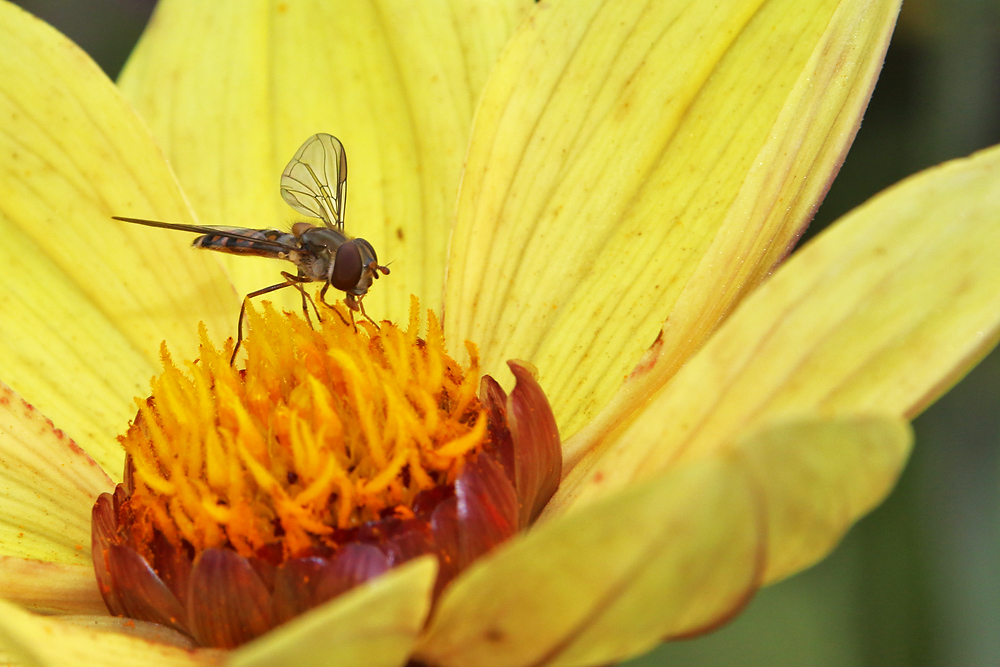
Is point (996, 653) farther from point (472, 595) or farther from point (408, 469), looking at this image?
point (472, 595)

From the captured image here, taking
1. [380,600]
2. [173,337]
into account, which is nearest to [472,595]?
[380,600]

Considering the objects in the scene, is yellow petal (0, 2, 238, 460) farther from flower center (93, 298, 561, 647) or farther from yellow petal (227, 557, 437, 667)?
yellow petal (227, 557, 437, 667)

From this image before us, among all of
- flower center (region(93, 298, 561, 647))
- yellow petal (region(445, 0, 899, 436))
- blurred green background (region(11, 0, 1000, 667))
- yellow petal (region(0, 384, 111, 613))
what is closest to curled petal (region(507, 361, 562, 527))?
flower center (region(93, 298, 561, 647))

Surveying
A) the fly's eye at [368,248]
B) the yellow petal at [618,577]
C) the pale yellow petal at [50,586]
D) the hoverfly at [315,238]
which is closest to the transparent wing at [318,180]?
the hoverfly at [315,238]

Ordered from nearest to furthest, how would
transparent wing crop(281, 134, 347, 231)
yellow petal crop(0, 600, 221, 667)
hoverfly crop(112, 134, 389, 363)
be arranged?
yellow petal crop(0, 600, 221, 667)
hoverfly crop(112, 134, 389, 363)
transparent wing crop(281, 134, 347, 231)

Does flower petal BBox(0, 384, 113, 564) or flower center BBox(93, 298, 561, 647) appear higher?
flower center BBox(93, 298, 561, 647)

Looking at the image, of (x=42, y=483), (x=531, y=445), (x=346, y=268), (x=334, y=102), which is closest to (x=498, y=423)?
(x=531, y=445)

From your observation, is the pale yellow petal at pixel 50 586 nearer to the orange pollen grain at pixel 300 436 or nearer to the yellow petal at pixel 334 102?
the orange pollen grain at pixel 300 436
